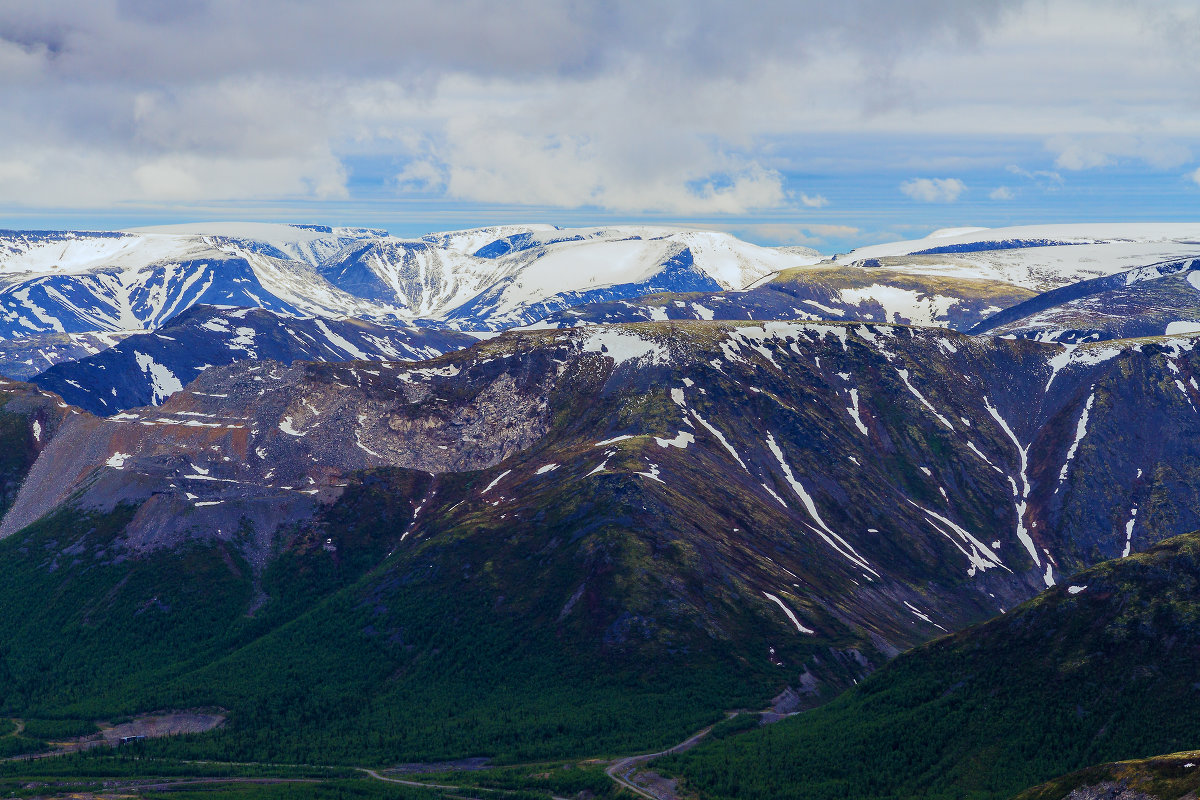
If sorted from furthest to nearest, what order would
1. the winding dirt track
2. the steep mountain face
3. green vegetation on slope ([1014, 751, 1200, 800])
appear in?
1. the winding dirt track
2. the steep mountain face
3. green vegetation on slope ([1014, 751, 1200, 800])

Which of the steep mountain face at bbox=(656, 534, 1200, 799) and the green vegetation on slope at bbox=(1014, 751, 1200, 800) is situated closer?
the green vegetation on slope at bbox=(1014, 751, 1200, 800)

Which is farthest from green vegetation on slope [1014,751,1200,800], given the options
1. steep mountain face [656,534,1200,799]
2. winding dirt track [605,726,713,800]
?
winding dirt track [605,726,713,800]

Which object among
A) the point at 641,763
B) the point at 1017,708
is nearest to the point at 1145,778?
the point at 1017,708

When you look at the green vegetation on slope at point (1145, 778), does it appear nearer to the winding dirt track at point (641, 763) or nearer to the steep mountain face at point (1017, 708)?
the steep mountain face at point (1017, 708)

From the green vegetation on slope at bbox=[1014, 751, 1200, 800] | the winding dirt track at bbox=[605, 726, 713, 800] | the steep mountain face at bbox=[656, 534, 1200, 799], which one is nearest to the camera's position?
the green vegetation on slope at bbox=[1014, 751, 1200, 800]

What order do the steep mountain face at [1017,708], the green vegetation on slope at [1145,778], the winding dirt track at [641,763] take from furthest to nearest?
the winding dirt track at [641,763]
the steep mountain face at [1017,708]
the green vegetation on slope at [1145,778]

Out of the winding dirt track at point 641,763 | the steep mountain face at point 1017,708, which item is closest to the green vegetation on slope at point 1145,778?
the steep mountain face at point 1017,708

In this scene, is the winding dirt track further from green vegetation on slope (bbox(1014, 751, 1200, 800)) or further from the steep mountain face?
green vegetation on slope (bbox(1014, 751, 1200, 800))

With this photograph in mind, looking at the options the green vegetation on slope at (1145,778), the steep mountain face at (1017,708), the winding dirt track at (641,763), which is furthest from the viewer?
the winding dirt track at (641,763)

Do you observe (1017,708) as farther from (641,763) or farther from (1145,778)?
(641,763)
